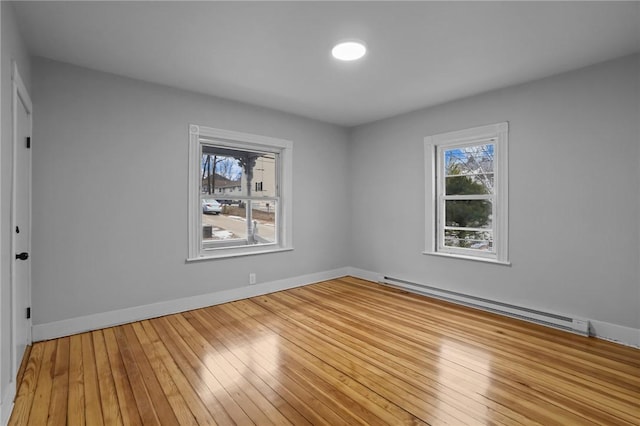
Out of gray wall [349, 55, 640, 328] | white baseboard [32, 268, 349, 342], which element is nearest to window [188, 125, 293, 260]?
white baseboard [32, 268, 349, 342]

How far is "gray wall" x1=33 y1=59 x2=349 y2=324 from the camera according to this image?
114 inches

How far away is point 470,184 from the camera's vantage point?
4062 mm

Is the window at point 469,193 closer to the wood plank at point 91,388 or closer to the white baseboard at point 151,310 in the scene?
the white baseboard at point 151,310

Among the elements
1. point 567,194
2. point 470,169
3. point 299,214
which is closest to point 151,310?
point 299,214

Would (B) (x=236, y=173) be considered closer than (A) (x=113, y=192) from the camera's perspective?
No

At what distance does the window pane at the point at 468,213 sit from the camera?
391cm

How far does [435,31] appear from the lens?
2453 millimetres

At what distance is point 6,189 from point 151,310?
1.94 meters

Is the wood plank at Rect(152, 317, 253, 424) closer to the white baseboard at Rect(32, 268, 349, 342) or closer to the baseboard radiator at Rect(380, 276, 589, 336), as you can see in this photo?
the white baseboard at Rect(32, 268, 349, 342)

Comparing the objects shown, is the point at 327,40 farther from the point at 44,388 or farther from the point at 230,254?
the point at 44,388

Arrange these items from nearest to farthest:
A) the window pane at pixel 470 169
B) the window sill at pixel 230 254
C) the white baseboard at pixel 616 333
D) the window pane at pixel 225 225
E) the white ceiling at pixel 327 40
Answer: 1. the white ceiling at pixel 327 40
2. the white baseboard at pixel 616 333
3. the window sill at pixel 230 254
4. the window pane at pixel 470 169
5. the window pane at pixel 225 225

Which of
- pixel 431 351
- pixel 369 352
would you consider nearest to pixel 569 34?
pixel 431 351

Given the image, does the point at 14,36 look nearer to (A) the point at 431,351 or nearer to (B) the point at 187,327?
(B) the point at 187,327

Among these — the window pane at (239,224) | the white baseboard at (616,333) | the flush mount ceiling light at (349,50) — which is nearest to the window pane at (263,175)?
the window pane at (239,224)
